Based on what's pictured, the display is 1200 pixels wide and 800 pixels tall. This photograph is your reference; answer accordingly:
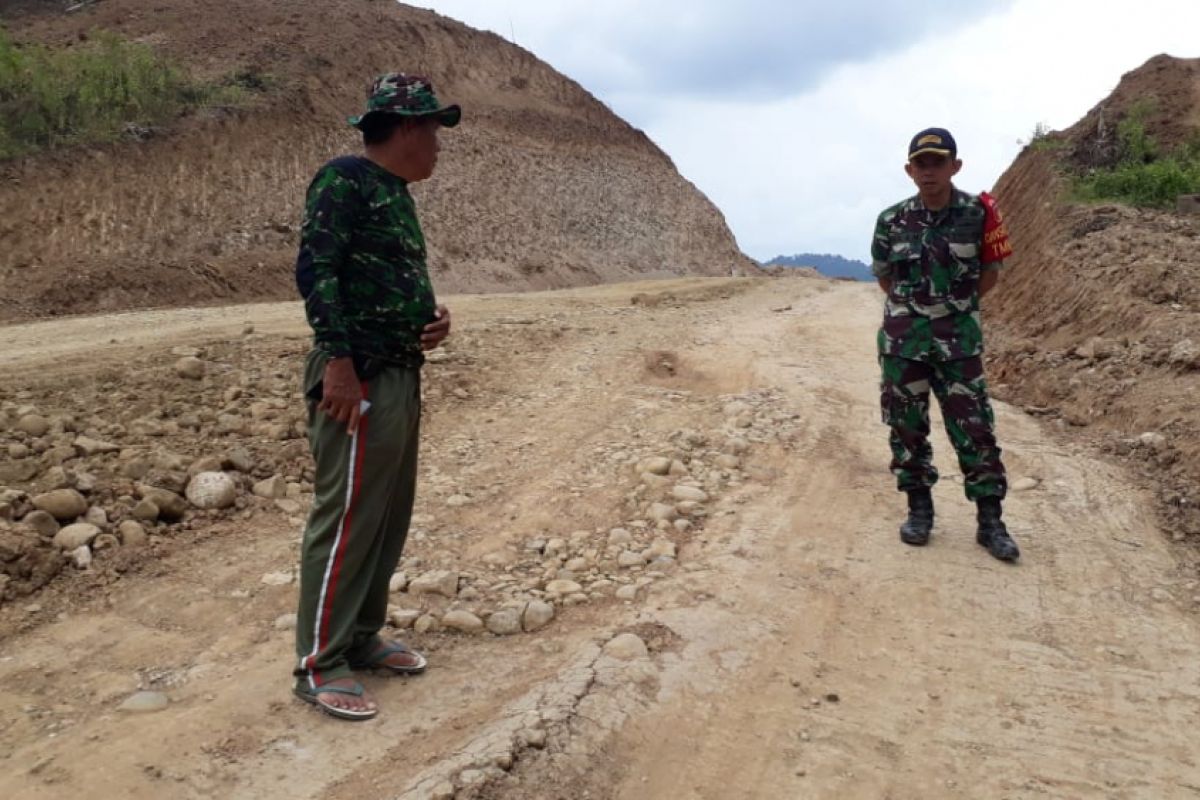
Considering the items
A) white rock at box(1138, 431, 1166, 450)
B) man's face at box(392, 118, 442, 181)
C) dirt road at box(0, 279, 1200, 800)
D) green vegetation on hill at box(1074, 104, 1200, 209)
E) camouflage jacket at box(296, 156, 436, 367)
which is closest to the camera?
dirt road at box(0, 279, 1200, 800)

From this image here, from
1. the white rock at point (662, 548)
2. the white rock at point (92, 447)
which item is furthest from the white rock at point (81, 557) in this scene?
the white rock at point (662, 548)

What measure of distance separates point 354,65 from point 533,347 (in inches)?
797

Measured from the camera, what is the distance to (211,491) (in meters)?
4.44

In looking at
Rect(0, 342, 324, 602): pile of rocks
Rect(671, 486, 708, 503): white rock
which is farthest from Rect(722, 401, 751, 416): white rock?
Rect(0, 342, 324, 602): pile of rocks

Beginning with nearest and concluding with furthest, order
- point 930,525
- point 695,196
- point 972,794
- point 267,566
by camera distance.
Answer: point 972,794, point 267,566, point 930,525, point 695,196

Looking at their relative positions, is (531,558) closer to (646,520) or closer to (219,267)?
(646,520)

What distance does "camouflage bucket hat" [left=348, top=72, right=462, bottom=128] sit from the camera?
277 cm

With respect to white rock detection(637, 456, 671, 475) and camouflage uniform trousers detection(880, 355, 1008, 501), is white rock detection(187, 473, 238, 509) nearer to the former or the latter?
white rock detection(637, 456, 671, 475)

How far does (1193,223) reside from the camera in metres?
9.37

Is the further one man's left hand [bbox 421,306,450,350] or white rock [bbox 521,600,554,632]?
white rock [bbox 521,600,554,632]

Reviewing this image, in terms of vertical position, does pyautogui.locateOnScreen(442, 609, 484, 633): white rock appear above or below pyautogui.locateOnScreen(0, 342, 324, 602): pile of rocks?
below

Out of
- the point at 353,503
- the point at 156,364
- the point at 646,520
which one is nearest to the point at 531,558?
the point at 646,520

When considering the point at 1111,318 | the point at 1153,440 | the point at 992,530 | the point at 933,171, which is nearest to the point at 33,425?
the point at 933,171

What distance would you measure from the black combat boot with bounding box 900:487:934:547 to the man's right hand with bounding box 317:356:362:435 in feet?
8.69
